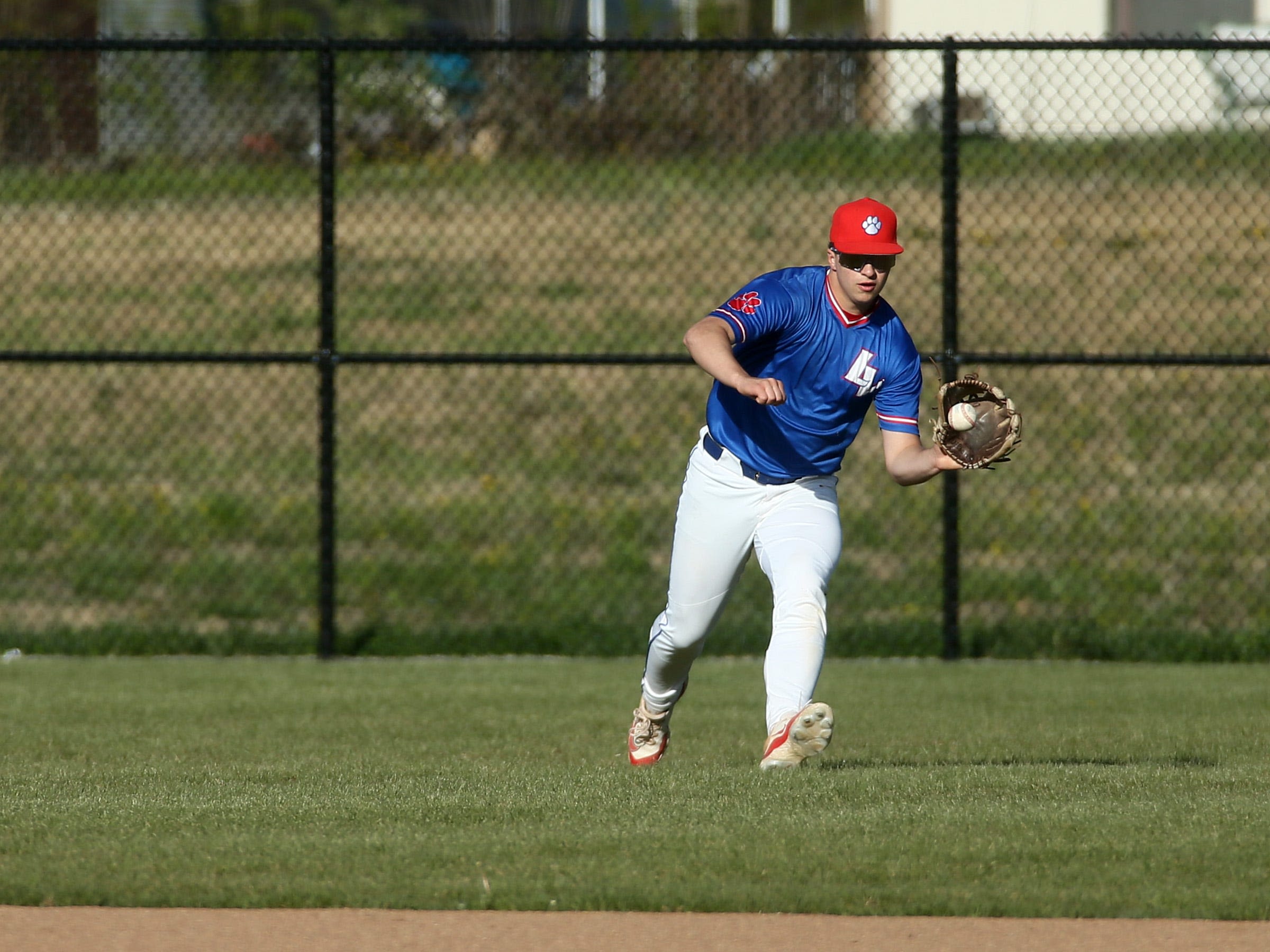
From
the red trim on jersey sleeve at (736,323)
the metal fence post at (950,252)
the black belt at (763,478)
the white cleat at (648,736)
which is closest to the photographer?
the red trim on jersey sleeve at (736,323)

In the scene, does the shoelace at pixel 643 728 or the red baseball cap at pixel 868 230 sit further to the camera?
the shoelace at pixel 643 728

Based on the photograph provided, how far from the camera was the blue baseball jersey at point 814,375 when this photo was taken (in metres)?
5.62

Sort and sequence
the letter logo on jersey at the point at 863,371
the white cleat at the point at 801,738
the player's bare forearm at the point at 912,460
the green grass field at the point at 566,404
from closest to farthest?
the white cleat at the point at 801,738 → the player's bare forearm at the point at 912,460 → the letter logo on jersey at the point at 863,371 → the green grass field at the point at 566,404

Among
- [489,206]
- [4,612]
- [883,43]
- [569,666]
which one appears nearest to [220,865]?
[569,666]

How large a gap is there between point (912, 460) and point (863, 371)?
34 centimetres

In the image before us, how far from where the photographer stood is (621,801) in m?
4.98

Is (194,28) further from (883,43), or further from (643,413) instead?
(883,43)

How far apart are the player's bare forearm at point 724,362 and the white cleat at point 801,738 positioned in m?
0.95

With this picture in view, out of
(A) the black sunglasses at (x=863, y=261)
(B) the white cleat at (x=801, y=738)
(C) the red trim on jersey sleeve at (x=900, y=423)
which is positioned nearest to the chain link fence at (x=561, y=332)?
(C) the red trim on jersey sleeve at (x=900, y=423)

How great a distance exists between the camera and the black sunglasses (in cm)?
547

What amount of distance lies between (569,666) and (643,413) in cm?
466

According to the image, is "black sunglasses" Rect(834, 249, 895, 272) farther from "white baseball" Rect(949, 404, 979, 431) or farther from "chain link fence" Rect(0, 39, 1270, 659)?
"chain link fence" Rect(0, 39, 1270, 659)

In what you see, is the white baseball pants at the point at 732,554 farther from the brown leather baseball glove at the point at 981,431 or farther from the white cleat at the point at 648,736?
the brown leather baseball glove at the point at 981,431

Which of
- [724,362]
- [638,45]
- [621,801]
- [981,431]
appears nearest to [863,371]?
[981,431]
